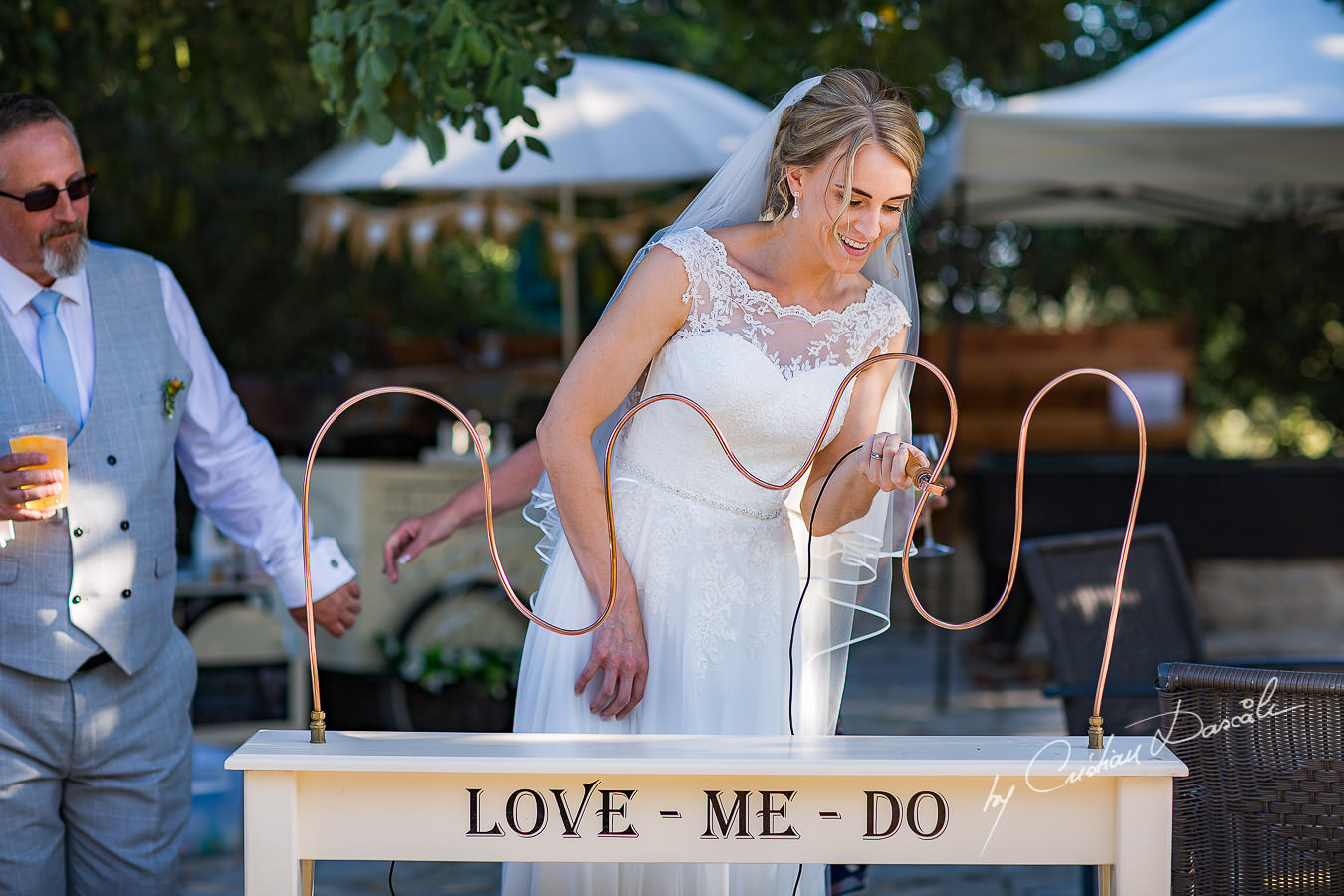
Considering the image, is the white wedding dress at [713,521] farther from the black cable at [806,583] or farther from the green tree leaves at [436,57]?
the green tree leaves at [436,57]

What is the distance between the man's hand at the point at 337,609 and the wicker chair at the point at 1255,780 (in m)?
1.50

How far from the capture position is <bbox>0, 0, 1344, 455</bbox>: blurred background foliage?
4129 millimetres

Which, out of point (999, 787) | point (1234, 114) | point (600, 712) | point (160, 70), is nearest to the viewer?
point (999, 787)

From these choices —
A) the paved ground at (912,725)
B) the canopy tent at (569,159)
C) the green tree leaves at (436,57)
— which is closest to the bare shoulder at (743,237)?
the green tree leaves at (436,57)

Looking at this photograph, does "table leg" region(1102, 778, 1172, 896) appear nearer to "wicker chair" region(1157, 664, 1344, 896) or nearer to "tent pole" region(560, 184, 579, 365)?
"wicker chair" region(1157, 664, 1344, 896)

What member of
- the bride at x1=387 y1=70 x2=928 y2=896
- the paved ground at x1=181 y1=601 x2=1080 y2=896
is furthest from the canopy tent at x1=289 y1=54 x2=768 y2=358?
the bride at x1=387 y1=70 x2=928 y2=896

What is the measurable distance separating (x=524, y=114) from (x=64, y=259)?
1086 mm

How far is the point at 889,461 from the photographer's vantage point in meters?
1.92

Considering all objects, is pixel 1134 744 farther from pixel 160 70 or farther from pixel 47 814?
pixel 160 70

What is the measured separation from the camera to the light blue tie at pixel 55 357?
2346 mm

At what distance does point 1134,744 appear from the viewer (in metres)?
1.86

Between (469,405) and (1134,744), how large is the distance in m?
5.55

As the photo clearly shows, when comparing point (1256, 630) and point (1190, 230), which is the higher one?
point (1190, 230)

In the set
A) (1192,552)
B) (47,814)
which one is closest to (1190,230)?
(1192,552)
